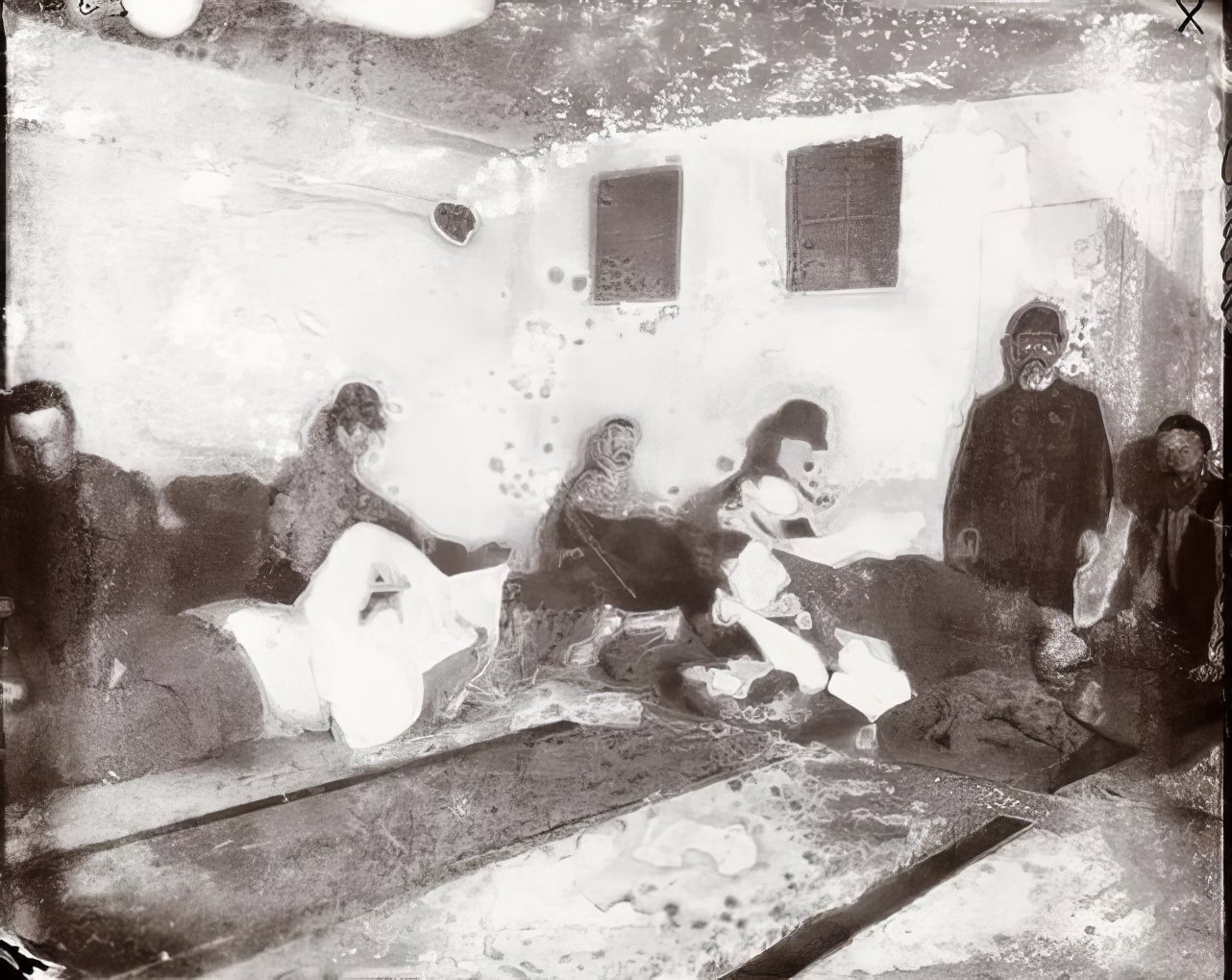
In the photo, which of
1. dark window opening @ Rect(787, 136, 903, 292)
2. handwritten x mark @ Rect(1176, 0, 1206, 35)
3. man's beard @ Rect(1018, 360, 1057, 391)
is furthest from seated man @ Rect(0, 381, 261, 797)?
handwritten x mark @ Rect(1176, 0, 1206, 35)

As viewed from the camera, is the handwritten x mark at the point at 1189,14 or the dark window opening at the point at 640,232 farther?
the dark window opening at the point at 640,232

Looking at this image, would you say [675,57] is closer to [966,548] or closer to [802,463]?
[802,463]

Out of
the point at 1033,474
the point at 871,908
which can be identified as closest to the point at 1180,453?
the point at 1033,474

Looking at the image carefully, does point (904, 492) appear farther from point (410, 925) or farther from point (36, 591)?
point (36, 591)

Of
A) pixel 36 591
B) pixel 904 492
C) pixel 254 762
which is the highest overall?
pixel 904 492

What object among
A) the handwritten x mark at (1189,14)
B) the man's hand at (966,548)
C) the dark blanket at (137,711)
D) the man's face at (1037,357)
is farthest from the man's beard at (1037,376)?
the dark blanket at (137,711)

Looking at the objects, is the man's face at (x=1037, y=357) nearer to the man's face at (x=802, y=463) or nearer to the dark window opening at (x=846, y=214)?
the dark window opening at (x=846, y=214)

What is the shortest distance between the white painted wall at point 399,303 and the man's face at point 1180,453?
0.62 meters

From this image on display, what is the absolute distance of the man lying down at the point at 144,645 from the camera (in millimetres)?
2256

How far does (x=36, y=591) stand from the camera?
226 centimetres

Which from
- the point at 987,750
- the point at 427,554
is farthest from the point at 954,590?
the point at 427,554

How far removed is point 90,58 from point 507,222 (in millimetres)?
1256

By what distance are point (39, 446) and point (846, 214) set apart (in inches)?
91.6

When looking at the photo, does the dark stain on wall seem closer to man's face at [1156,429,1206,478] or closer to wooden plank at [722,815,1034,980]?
man's face at [1156,429,1206,478]
